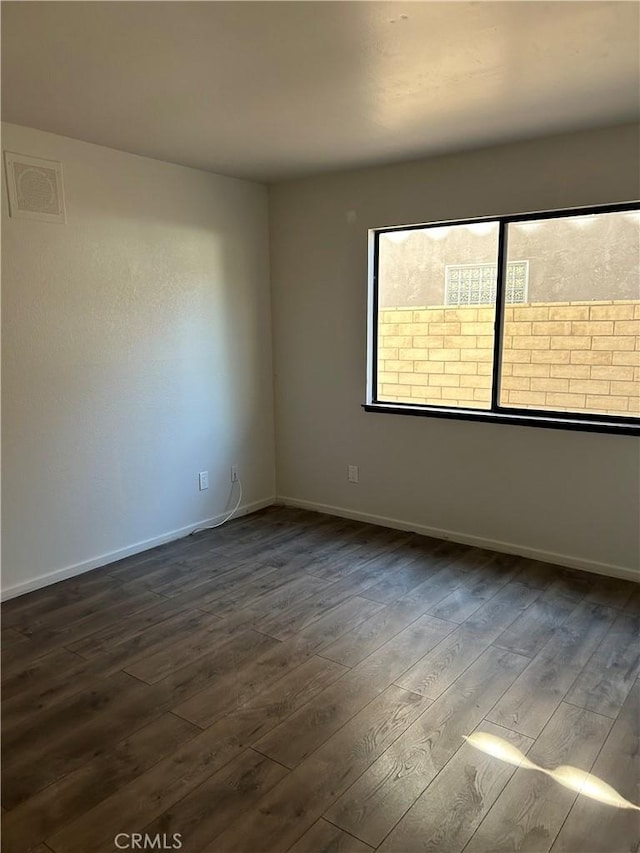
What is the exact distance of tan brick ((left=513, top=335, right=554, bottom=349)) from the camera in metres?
3.50

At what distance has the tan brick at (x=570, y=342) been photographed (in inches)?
133

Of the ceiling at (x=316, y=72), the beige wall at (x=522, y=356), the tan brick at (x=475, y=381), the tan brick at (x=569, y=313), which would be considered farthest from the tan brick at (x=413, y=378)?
the ceiling at (x=316, y=72)

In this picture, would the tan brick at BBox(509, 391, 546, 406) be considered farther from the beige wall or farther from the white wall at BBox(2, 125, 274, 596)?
the white wall at BBox(2, 125, 274, 596)

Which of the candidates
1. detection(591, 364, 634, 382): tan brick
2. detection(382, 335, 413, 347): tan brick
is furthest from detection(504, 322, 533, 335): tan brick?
detection(382, 335, 413, 347): tan brick

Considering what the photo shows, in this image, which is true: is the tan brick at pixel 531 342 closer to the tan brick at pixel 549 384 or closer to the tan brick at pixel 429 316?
the tan brick at pixel 549 384

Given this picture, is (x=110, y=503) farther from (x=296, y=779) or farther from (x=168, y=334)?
(x=296, y=779)

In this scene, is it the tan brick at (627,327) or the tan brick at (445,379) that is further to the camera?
the tan brick at (445,379)

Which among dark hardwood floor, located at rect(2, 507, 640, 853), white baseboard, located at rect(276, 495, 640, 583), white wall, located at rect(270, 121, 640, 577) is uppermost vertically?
white wall, located at rect(270, 121, 640, 577)

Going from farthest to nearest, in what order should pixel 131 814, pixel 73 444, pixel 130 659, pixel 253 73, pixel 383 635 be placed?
pixel 73 444 → pixel 383 635 → pixel 130 659 → pixel 253 73 → pixel 131 814

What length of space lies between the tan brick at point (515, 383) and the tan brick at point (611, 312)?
514 millimetres

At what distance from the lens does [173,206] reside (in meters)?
3.78

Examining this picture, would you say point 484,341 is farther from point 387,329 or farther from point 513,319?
point 387,329

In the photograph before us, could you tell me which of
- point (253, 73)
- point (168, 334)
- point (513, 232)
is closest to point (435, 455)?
point (513, 232)

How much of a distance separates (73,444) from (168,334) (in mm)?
937
